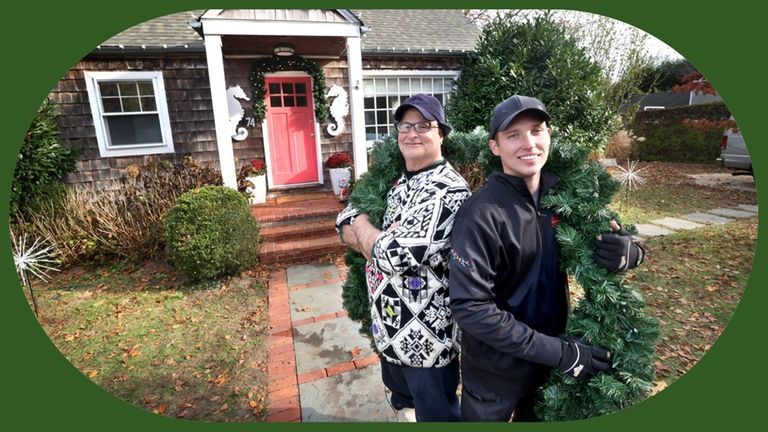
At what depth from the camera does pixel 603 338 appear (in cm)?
144

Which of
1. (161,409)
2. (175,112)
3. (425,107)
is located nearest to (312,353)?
(161,409)

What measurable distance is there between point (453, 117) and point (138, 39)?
5.55 m

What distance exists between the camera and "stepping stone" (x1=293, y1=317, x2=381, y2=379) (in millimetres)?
2873

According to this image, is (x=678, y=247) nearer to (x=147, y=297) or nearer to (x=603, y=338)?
(x=603, y=338)

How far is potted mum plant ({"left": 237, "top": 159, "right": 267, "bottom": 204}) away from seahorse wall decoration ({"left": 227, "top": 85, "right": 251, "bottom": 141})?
61cm

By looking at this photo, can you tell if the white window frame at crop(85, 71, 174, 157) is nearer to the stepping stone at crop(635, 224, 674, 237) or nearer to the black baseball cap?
the black baseball cap

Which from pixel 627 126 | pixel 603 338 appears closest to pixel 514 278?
pixel 603 338

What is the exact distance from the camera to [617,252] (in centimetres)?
142

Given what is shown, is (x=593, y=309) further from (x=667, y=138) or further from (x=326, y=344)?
(x=667, y=138)

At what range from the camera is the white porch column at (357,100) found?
18.7 feet

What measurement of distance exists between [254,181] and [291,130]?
4.28 feet

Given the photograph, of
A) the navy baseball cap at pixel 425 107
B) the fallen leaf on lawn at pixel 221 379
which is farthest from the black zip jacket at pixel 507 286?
the fallen leaf on lawn at pixel 221 379

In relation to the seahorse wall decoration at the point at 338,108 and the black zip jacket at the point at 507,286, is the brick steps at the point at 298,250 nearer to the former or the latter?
the seahorse wall decoration at the point at 338,108

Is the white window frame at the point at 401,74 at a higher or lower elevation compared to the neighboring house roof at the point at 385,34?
lower
